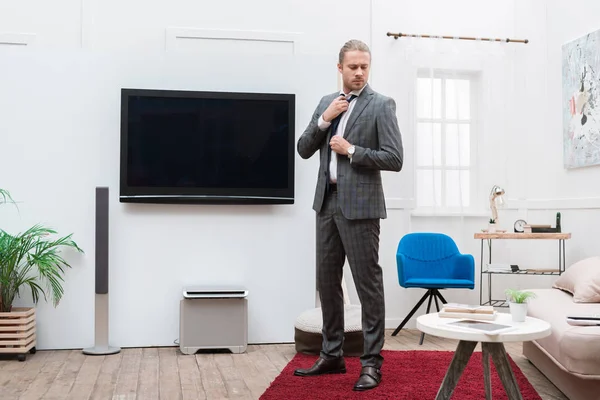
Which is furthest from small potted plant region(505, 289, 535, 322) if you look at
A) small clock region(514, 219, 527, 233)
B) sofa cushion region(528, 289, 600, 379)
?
small clock region(514, 219, 527, 233)

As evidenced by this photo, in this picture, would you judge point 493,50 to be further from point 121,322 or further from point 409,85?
point 121,322

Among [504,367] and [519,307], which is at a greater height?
[519,307]

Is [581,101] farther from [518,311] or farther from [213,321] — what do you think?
[213,321]

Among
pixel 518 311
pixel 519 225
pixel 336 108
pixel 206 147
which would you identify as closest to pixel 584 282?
pixel 518 311

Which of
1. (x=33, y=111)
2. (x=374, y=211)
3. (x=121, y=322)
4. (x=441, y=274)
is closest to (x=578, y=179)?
(x=441, y=274)

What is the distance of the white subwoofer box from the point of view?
4.35 metres

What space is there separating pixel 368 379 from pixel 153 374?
1202 mm

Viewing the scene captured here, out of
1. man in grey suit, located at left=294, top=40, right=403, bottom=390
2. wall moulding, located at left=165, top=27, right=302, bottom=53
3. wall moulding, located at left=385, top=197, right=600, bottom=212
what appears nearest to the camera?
man in grey suit, located at left=294, top=40, right=403, bottom=390

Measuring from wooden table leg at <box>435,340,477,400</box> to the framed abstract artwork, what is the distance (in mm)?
2550

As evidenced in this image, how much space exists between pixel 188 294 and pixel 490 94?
9.91 ft

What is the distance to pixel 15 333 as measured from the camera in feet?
13.6

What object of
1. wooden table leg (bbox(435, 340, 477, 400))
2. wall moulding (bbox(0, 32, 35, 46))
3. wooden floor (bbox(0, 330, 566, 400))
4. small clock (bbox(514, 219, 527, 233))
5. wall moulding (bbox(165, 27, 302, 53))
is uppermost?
wall moulding (bbox(165, 27, 302, 53))

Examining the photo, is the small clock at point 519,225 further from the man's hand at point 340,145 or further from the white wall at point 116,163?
the man's hand at point 340,145

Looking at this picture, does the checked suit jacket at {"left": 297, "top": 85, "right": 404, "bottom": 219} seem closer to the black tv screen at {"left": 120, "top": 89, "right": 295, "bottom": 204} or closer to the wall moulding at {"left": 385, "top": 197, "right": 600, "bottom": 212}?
the black tv screen at {"left": 120, "top": 89, "right": 295, "bottom": 204}
